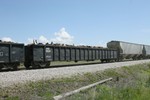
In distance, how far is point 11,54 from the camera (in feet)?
82.8

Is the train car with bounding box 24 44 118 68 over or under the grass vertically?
over

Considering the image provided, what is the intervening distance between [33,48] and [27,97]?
55.4 feet

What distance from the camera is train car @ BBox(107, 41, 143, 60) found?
56750 mm

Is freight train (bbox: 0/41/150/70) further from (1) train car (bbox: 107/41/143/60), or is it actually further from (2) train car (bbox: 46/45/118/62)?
(1) train car (bbox: 107/41/143/60)

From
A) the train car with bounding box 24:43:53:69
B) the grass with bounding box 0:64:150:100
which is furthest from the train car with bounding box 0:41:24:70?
the grass with bounding box 0:64:150:100

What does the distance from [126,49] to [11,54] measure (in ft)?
120

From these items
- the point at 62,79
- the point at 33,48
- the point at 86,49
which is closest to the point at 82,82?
the point at 62,79

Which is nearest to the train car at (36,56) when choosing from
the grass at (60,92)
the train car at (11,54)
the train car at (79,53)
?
the train car at (79,53)

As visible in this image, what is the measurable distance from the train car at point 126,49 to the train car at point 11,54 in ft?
104

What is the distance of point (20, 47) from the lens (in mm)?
26703

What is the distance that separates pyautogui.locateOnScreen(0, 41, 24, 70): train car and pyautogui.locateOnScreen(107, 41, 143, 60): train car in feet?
104

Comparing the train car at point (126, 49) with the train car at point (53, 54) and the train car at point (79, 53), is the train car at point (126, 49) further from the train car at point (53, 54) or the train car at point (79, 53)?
the train car at point (53, 54)

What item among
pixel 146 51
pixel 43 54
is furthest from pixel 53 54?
pixel 146 51

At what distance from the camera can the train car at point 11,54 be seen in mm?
24344
